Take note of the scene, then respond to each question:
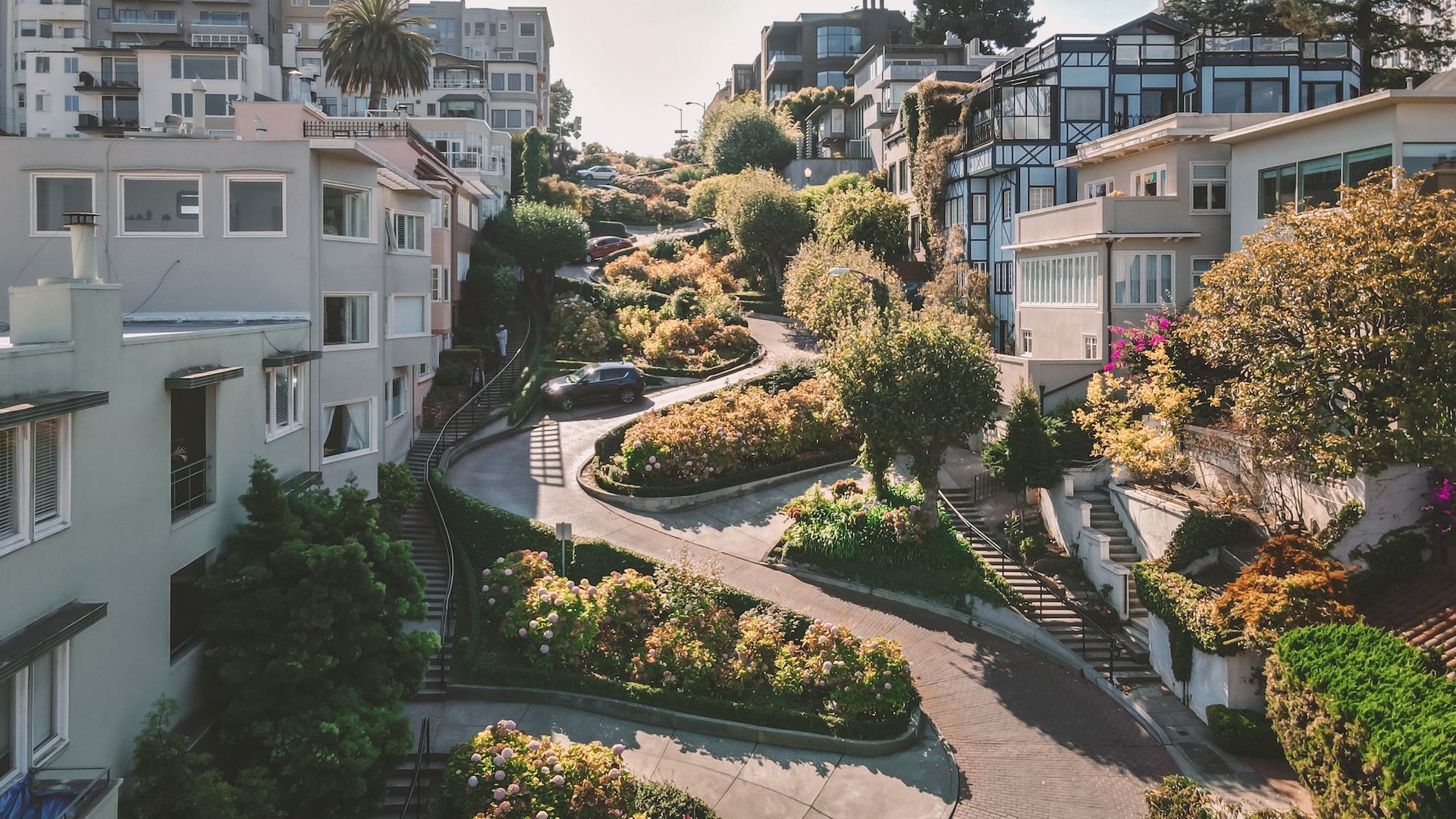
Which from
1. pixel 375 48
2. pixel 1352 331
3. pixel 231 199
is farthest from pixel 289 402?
pixel 375 48

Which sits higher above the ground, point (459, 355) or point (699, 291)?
point (699, 291)

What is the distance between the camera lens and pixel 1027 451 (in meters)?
29.0

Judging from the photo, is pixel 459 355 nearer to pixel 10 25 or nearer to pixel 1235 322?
pixel 1235 322

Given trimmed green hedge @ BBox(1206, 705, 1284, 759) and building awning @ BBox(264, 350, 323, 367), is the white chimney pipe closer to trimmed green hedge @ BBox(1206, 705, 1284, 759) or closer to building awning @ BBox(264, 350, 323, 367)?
building awning @ BBox(264, 350, 323, 367)

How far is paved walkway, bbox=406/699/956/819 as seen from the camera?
18.4 metres

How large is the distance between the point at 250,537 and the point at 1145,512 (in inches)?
822

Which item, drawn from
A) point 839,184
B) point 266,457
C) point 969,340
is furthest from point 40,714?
point 839,184

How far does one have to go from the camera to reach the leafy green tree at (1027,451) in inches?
1135

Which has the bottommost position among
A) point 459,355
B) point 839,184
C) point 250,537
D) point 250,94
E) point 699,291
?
point 250,537

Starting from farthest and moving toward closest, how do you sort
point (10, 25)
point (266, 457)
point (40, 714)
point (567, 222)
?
1. point (10, 25)
2. point (567, 222)
3. point (266, 457)
4. point (40, 714)

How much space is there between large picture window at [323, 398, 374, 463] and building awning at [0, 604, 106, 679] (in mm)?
10984

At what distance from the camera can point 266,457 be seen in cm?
1972

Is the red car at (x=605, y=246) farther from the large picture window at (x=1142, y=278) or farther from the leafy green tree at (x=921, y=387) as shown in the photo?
the leafy green tree at (x=921, y=387)

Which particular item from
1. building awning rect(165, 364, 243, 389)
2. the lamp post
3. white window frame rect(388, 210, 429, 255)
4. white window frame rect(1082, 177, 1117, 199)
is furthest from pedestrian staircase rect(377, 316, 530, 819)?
white window frame rect(1082, 177, 1117, 199)
